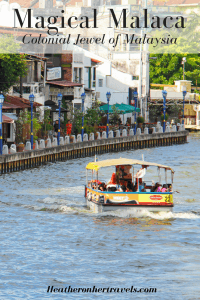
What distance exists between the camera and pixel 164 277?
22328 millimetres

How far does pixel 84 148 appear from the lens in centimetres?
6128

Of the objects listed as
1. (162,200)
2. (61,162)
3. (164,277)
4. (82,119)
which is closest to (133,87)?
(82,119)

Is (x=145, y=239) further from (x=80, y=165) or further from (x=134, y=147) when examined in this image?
(x=134, y=147)

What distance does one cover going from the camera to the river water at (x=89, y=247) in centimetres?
2155

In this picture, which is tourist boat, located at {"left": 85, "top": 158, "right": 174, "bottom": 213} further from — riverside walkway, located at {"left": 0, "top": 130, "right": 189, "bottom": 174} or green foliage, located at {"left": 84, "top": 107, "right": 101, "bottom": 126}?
green foliage, located at {"left": 84, "top": 107, "right": 101, "bottom": 126}

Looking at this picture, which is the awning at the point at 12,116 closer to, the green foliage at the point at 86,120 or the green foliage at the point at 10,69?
the green foliage at the point at 10,69

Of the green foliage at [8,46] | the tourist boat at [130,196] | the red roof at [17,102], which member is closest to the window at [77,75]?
the red roof at [17,102]

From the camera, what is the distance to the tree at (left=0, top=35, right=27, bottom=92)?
5497 centimetres

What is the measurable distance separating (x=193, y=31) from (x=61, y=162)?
278 ft

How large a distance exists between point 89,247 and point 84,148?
35.4m

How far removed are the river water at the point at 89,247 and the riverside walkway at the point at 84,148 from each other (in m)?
7.48

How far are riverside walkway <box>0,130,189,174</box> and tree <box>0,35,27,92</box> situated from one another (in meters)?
7.06

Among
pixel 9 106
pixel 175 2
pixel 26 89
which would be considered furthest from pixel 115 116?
pixel 175 2

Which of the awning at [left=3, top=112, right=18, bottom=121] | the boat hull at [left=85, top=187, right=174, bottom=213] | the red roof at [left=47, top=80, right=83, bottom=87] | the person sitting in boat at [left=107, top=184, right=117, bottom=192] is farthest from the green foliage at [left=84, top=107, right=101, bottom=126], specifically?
the boat hull at [left=85, top=187, right=174, bottom=213]
